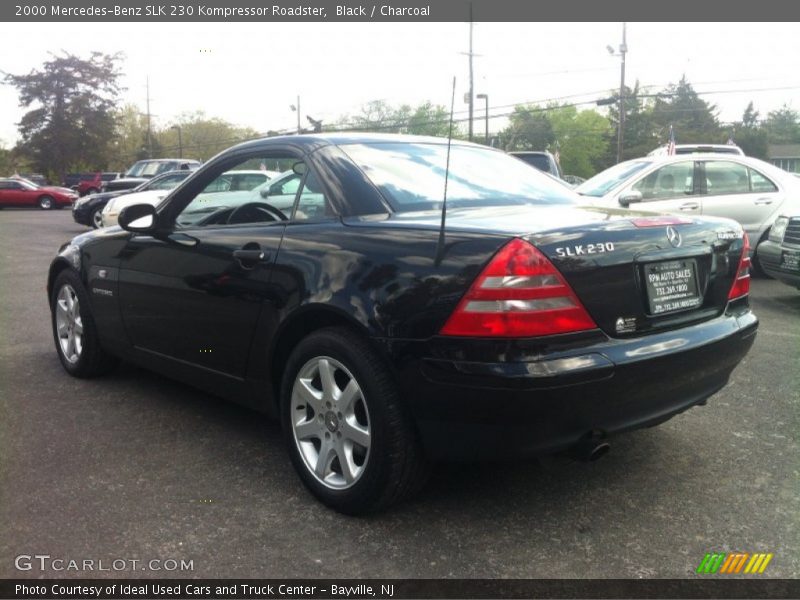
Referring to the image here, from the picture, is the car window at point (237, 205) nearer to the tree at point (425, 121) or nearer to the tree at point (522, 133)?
the tree at point (425, 121)

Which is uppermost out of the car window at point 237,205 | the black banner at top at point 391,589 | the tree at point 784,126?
the tree at point 784,126

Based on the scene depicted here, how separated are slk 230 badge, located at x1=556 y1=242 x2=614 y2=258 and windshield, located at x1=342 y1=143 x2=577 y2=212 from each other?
76cm

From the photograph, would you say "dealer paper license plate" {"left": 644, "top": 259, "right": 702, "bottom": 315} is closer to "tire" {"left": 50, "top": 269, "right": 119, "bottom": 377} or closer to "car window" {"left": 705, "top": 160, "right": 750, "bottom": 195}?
"tire" {"left": 50, "top": 269, "right": 119, "bottom": 377}

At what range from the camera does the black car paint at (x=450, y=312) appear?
8.39ft

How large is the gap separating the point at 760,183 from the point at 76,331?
8.50 metres

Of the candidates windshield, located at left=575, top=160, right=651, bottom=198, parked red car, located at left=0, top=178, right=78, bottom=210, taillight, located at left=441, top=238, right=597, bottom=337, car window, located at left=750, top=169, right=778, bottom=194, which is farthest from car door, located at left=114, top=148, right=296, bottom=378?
parked red car, located at left=0, top=178, right=78, bottom=210

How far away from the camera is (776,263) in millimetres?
7652

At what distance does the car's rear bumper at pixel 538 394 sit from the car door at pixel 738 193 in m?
7.50

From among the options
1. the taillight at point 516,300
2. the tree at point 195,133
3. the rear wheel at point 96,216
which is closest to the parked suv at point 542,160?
the rear wheel at point 96,216

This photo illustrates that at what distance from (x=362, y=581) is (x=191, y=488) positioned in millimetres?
1068

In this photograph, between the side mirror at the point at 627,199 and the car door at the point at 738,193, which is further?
the car door at the point at 738,193

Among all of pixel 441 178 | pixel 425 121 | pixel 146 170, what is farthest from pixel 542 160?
pixel 146 170

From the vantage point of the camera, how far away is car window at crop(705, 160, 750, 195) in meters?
9.68

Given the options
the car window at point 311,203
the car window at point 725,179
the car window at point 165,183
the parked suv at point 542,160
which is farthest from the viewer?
the car window at point 165,183
